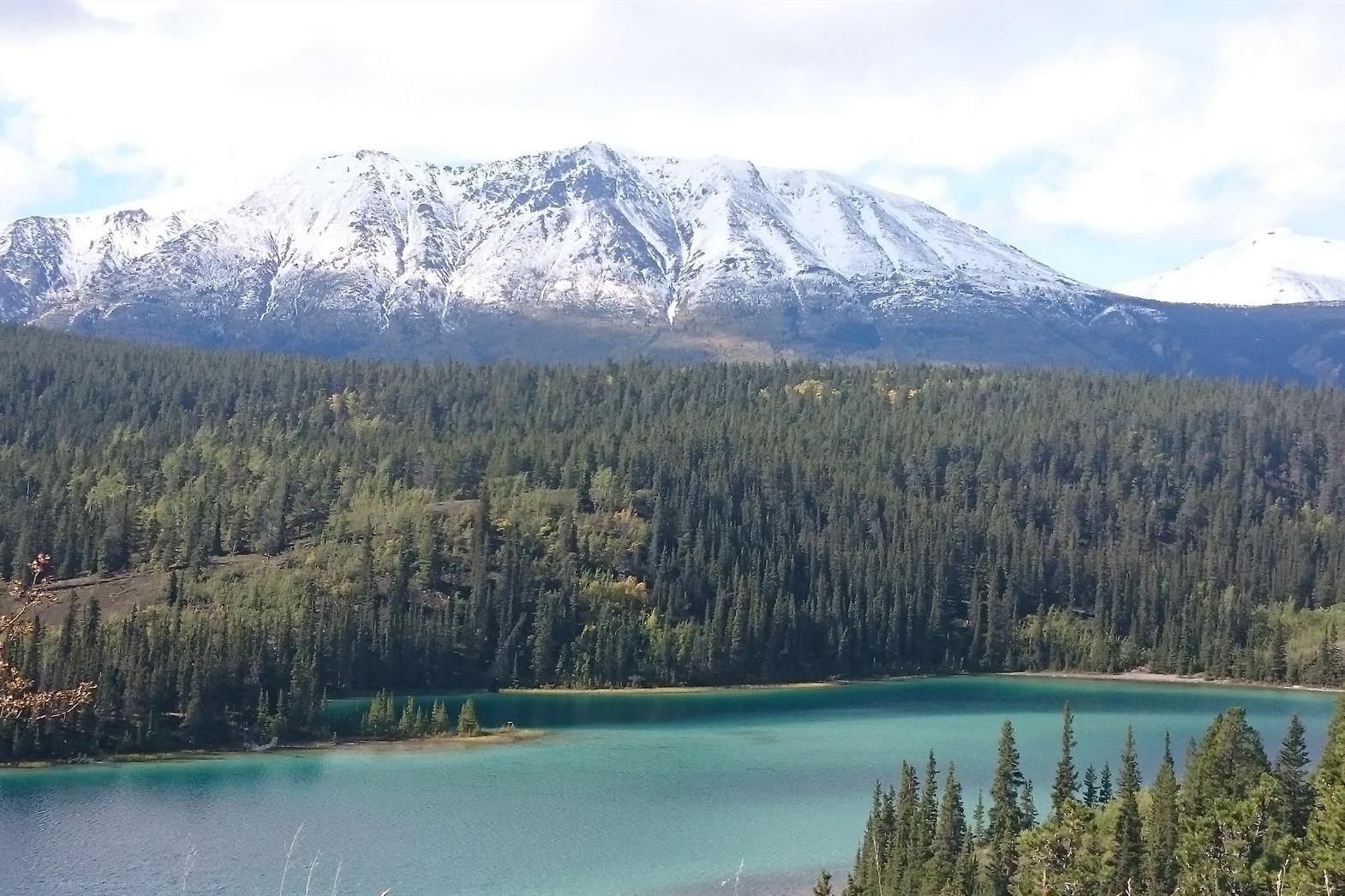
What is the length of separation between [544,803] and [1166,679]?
105 meters

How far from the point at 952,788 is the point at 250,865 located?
35.3 metres

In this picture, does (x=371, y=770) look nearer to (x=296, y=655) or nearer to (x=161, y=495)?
(x=296, y=655)

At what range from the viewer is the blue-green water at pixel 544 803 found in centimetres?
7050

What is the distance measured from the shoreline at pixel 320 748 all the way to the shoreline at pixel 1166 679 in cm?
7867

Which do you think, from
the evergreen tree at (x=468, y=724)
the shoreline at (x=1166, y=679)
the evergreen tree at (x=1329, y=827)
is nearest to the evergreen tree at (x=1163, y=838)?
the evergreen tree at (x=1329, y=827)

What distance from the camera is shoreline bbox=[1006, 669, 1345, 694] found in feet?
526

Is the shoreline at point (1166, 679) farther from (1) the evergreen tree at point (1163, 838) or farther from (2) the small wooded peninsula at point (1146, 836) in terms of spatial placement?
(1) the evergreen tree at point (1163, 838)

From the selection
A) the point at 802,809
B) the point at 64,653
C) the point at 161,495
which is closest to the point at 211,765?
the point at 64,653

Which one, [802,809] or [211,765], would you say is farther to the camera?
[211,765]

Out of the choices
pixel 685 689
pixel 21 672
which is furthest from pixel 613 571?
pixel 21 672

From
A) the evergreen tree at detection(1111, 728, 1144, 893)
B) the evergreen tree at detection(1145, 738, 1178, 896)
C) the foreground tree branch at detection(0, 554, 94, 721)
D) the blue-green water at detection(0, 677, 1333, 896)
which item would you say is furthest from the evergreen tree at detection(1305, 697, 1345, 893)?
the foreground tree branch at detection(0, 554, 94, 721)

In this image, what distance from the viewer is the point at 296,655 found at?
4833 inches

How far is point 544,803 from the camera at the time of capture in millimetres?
88500

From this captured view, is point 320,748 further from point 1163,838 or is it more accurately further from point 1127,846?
point 1163,838
